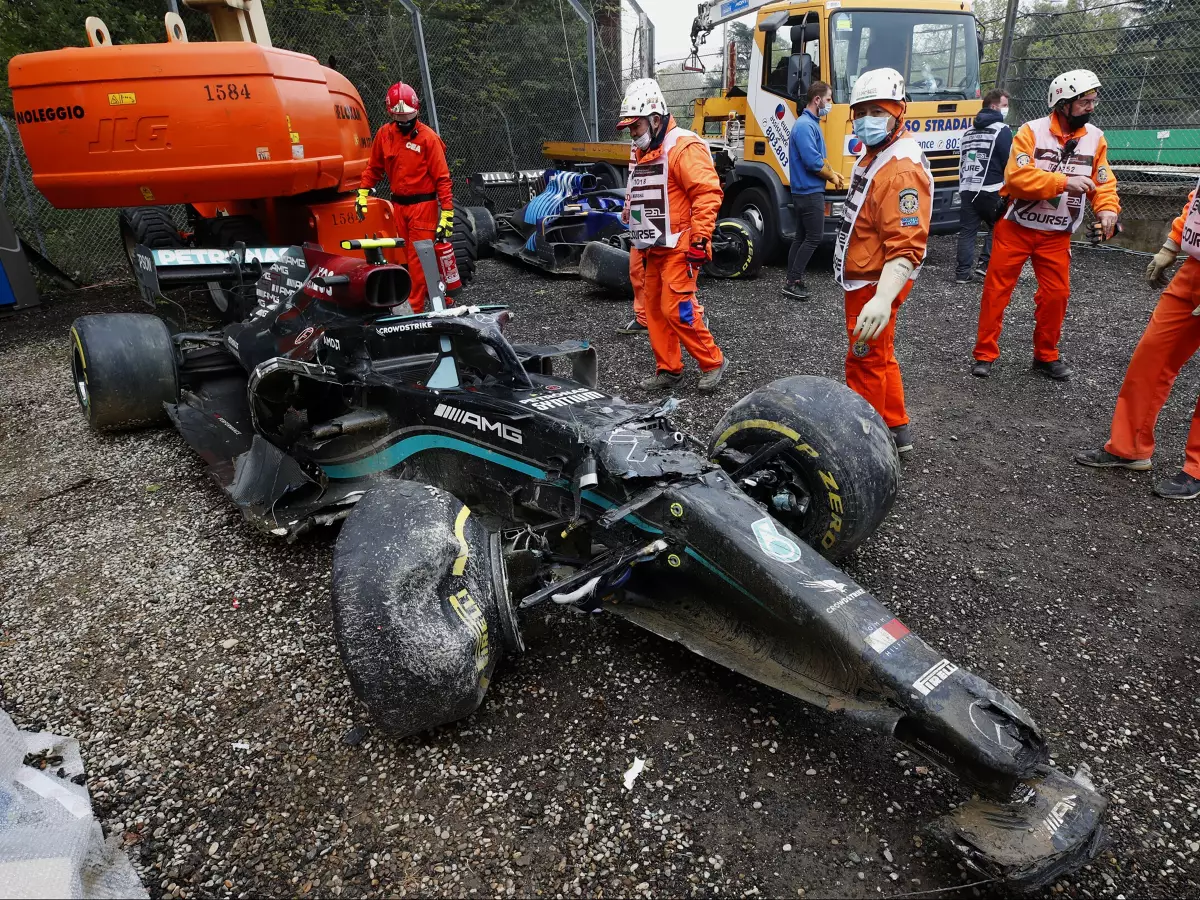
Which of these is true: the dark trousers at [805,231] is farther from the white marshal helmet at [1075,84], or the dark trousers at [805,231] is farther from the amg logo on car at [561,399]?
the amg logo on car at [561,399]

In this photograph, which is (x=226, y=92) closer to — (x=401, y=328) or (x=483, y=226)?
(x=401, y=328)

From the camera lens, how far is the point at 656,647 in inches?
113

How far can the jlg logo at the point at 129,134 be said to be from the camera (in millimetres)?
4930

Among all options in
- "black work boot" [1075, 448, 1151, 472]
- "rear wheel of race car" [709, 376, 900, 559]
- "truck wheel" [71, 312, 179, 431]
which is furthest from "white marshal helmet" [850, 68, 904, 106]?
"truck wheel" [71, 312, 179, 431]

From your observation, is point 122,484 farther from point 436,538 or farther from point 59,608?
point 436,538

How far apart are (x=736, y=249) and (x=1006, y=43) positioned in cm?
591

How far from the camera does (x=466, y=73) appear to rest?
1250 centimetres

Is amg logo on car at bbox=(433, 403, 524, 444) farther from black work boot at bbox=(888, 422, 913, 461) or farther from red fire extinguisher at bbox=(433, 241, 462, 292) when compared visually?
red fire extinguisher at bbox=(433, 241, 462, 292)

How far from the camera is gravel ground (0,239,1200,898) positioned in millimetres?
2070

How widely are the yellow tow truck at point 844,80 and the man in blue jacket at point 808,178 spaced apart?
1.13 feet

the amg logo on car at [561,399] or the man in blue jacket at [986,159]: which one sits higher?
the man in blue jacket at [986,159]

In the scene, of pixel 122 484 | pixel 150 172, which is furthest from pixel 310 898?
pixel 150 172

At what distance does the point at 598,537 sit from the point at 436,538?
689 mm

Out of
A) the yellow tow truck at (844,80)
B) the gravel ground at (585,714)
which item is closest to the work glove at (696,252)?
the gravel ground at (585,714)
